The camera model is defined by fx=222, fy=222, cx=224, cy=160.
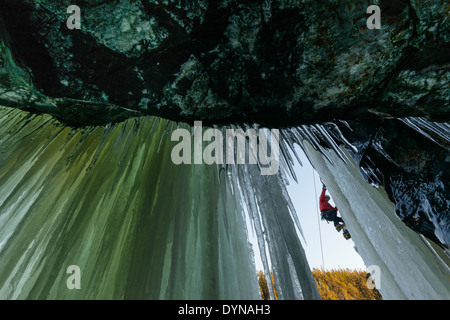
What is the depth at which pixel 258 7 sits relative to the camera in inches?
60.8

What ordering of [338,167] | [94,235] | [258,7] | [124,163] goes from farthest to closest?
[338,167]
[124,163]
[258,7]
[94,235]

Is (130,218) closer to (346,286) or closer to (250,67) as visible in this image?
(250,67)

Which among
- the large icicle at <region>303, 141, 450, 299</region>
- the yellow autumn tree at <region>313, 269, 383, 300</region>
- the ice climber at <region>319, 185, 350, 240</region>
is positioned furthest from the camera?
the yellow autumn tree at <region>313, 269, 383, 300</region>

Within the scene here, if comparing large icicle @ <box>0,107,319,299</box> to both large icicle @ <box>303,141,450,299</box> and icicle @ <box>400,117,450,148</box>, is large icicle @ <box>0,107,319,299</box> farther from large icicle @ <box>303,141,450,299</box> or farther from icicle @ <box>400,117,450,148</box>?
icicle @ <box>400,117,450,148</box>

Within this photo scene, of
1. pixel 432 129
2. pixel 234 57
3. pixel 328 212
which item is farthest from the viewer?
pixel 328 212

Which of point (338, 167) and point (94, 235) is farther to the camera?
point (338, 167)

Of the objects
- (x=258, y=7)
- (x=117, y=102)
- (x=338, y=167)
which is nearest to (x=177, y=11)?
(x=258, y=7)

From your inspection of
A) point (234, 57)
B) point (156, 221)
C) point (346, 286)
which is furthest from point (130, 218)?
point (346, 286)

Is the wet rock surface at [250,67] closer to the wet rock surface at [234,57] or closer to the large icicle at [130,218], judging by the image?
the wet rock surface at [234,57]

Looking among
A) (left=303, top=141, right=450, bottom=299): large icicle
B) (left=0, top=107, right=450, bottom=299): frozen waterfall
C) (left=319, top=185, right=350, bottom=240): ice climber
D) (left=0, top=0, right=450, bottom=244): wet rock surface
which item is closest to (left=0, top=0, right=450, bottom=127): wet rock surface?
(left=0, top=0, right=450, bottom=244): wet rock surface

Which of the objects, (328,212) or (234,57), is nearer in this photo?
(234,57)

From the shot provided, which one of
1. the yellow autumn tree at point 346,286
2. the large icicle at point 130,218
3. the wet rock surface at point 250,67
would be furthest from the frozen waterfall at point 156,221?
the yellow autumn tree at point 346,286

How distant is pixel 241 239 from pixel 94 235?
3.08 feet

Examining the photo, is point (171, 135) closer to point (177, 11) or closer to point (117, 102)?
point (117, 102)
